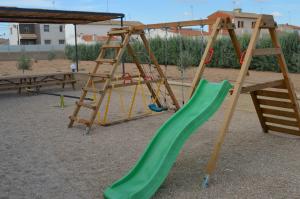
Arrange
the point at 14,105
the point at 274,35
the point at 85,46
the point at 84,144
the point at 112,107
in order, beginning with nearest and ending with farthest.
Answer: the point at 274,35
the point at 84,144
the point at 112,107
the point at 14,105
the point at 85,46

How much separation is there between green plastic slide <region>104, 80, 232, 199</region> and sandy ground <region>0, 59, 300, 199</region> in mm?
210

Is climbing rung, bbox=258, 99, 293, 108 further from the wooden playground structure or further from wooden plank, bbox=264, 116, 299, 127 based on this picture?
wooden plank, bbox=264, 116, 299, 127

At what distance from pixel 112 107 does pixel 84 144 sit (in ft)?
11.9

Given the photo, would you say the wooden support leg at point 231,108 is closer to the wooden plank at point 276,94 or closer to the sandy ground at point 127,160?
the sandy ground at point 127,160

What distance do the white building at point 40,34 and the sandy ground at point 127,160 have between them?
2466 inches

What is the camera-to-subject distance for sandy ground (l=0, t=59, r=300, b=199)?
13.4ft

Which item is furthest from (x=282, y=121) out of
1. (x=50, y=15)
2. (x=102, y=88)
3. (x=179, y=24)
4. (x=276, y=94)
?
(x=50, y=15)

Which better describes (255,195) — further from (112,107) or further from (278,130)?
(112,107)

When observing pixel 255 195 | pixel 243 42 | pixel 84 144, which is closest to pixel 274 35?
pixel 255 195

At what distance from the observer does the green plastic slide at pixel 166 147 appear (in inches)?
152

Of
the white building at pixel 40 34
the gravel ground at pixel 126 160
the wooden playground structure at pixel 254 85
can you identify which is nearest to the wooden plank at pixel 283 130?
the wooden playground structure at pixel 254 85

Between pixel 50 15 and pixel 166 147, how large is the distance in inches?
366

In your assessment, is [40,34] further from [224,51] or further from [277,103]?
[277,103]

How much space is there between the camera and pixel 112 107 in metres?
9.77
